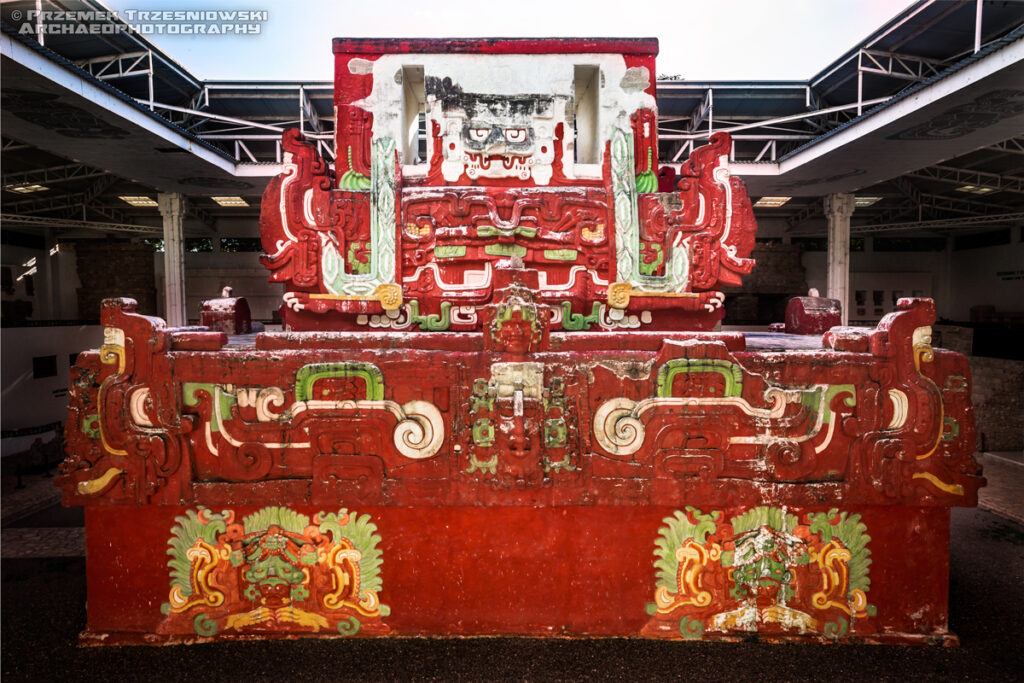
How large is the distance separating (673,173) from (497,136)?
2.36 m

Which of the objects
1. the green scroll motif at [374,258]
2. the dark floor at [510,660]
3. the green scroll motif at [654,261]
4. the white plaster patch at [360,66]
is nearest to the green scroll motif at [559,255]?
the green scroll motif at [654,261]

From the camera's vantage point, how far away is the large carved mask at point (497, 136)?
5324 mm

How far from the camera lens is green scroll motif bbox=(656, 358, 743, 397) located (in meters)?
4.03

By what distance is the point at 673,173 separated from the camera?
20.6ft

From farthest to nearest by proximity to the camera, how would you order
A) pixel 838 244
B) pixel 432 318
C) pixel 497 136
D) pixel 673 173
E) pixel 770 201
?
pixel 770 201
pixel 838 244
pixel 673 173
pixel 497 136
pixel 432 318

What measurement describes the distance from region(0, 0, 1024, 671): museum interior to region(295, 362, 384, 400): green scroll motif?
2915 mm

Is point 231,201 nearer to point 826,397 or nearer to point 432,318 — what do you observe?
point 432,318

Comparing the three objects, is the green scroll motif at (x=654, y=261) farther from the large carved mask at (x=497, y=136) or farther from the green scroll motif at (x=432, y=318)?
the green scroll motif at (x=432, y=318)

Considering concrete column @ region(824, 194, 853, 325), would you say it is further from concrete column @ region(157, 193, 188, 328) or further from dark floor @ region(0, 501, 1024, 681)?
concrete column @ region(157, 193, 188, 328)

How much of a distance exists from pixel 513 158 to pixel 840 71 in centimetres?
1318

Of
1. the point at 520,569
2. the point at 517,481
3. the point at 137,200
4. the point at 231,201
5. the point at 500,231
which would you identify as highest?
the point at 137,200

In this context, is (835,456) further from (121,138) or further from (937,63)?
(937,63)

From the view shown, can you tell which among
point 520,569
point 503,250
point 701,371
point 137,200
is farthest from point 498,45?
point 137,200

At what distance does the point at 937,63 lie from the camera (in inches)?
511
